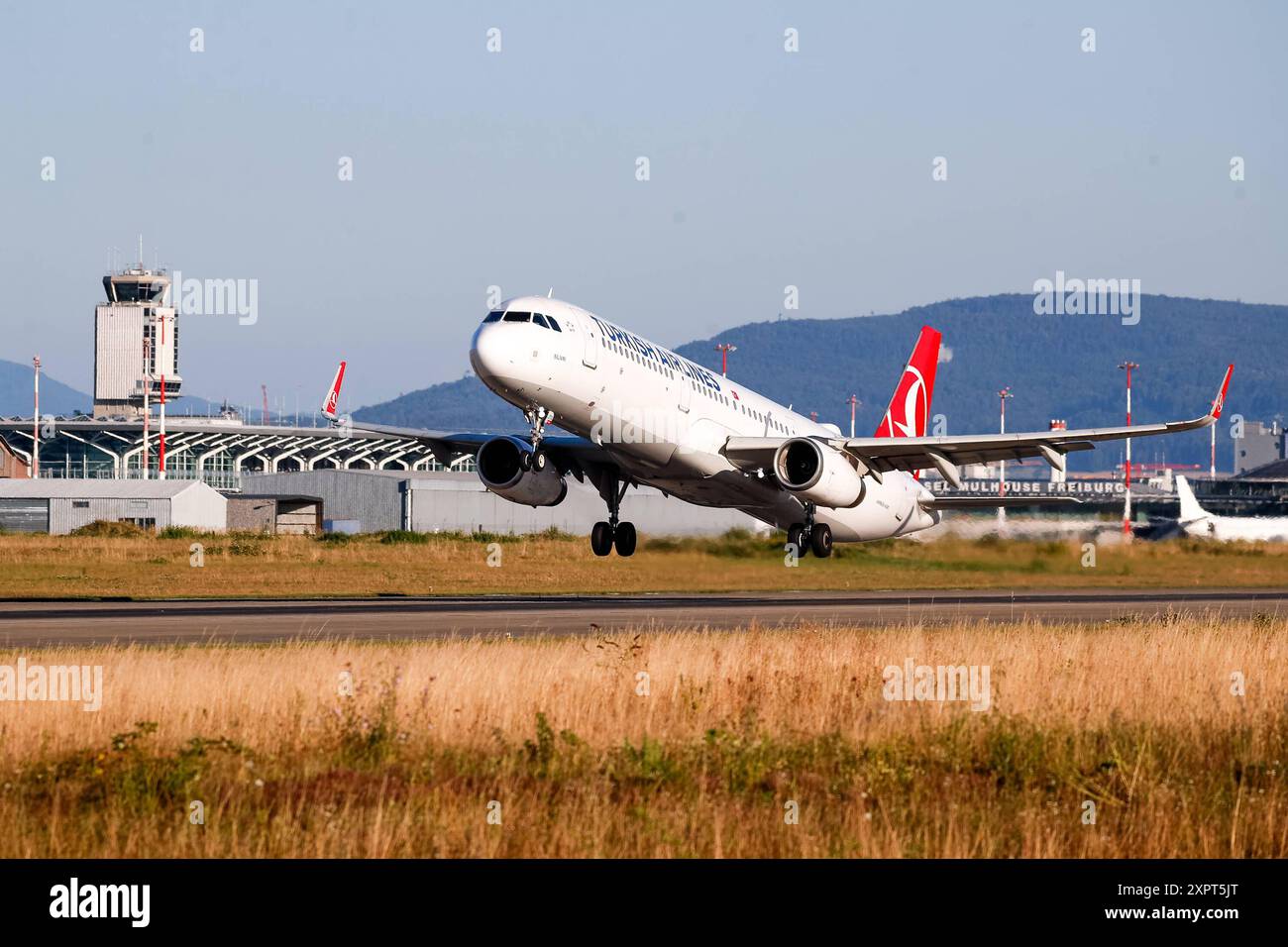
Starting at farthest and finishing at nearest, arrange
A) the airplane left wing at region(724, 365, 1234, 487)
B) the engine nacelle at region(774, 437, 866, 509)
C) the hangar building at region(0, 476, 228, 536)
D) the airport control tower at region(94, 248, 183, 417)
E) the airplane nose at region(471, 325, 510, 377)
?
the airport control tower at region(94, 248, 183, 417) < the hangar building at region(0, 476, 228, 536) < the airplane left wing at region(724, 365, 1234, 487) < the engine nacelle at region(774, 437, 866, 509) < the airplane nose at region(471, 325, 510, 377)

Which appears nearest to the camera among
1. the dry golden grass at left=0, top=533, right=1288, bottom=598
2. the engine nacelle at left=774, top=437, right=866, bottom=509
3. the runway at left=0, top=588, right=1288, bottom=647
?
the runway at left=0, top=588, right=1288, bottom=647

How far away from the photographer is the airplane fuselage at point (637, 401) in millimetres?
32719

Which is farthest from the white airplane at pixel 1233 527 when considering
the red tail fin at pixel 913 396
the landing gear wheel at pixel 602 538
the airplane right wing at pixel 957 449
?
the landing gear wheel at pixel 602 538

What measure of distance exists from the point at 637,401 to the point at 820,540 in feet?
28.3

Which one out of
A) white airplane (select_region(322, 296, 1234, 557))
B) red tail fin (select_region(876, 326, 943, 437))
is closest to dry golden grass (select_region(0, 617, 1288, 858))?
white airplane (select_region(322, 296, 1234, 557))

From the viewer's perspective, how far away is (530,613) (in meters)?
35.8

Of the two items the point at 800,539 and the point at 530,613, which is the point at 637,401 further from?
the point at 800,539

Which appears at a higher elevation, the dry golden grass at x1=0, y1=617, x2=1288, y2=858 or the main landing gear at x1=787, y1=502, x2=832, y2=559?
the main landing gear at x1=787, y1=502, x2=832, y2=559

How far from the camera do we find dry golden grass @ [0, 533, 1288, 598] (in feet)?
151

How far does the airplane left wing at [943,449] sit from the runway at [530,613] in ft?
12.5

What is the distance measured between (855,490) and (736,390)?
4268mm

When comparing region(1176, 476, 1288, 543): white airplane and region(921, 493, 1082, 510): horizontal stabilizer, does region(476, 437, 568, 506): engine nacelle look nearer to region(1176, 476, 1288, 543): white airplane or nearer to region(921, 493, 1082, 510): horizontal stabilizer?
region(921, 493, 1082, 510): horizontal stabilizer

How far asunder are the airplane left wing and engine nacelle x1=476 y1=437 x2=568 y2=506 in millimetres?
5073

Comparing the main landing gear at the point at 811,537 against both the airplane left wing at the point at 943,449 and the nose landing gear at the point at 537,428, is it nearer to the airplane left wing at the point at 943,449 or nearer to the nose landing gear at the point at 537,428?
the airplane left wing at the point at 943,449
